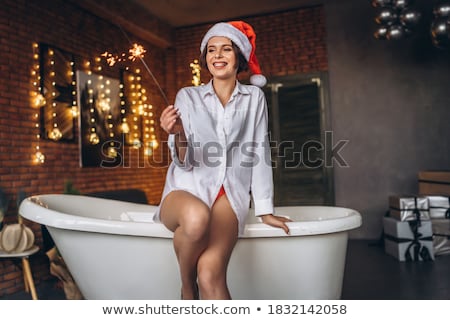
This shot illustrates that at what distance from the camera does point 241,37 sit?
1482 mm

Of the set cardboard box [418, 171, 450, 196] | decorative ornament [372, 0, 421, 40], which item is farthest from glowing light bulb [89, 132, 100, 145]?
cardboard box [418, 171, 450, 196]

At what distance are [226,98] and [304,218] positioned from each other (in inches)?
35.6

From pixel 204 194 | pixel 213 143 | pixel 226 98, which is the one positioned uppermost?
pixel 226 98

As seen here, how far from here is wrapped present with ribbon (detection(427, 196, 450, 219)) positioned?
3199 millimetres

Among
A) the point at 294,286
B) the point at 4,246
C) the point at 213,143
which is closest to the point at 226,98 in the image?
the point at 213,143

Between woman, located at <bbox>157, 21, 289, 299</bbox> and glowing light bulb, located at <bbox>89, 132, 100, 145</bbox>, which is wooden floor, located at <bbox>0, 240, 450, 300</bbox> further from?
woman, located at <bbox>157, 21, 289, 299</bbox>

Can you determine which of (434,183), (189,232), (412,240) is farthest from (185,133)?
(434,183)

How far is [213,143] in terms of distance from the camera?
151 centimetres

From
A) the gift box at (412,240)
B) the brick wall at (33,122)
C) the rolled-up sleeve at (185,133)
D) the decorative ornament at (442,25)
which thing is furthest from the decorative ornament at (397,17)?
the rolled-up sleeve at (185,133)

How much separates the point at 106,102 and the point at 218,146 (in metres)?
1.05

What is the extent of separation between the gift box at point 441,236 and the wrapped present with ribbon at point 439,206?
0.18 feet

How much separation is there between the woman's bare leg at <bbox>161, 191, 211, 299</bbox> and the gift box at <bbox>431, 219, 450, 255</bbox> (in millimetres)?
2410

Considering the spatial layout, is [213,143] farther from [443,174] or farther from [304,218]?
[443,174]

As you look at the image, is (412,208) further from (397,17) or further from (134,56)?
(134,56)
